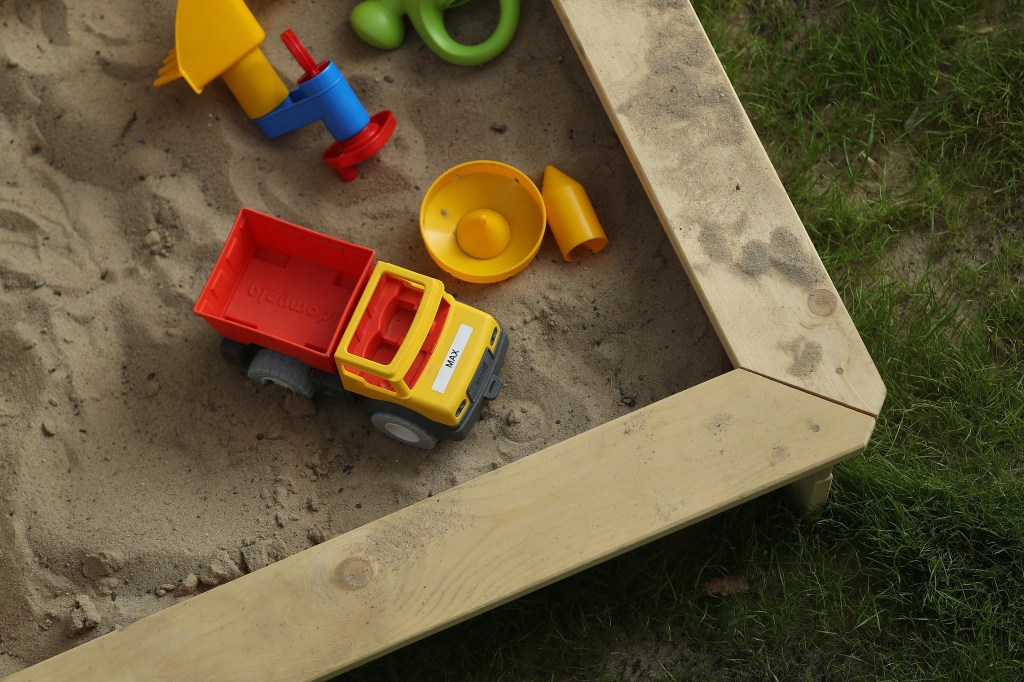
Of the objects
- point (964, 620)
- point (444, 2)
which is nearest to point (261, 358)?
point (444, 2)

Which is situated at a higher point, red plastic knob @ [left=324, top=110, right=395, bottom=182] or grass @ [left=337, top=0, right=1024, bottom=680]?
red plastic knob @ [left=324, top=110, right=395, bottom=182]

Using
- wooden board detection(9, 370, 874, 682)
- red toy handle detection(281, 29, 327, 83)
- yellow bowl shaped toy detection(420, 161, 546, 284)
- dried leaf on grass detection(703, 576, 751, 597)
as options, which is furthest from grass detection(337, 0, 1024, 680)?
red toy handle detection(281, 29, 327, 83)

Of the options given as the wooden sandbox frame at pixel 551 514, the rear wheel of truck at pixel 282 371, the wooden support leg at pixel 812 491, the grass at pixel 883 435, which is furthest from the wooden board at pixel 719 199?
the rear wheel of truck at pixel 282 371

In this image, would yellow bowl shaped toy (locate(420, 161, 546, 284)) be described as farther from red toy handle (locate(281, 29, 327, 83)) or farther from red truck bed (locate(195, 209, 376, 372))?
red toy handle (locate(281, 29, 327, 83))

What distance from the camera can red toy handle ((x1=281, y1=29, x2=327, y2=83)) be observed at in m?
A: 1.82

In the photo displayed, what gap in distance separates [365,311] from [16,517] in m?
0.72

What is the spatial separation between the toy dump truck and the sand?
9cm

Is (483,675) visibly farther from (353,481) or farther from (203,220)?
(203,220)

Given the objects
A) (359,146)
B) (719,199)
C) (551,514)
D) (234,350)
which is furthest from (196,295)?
(719,199)

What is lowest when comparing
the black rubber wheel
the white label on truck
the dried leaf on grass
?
the dried leaf on grass

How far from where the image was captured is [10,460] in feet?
5.94

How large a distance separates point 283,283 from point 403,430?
0.35 m

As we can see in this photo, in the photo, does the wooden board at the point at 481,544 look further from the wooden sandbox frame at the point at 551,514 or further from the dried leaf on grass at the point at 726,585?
the dried leaf on grass at the point at 726,585

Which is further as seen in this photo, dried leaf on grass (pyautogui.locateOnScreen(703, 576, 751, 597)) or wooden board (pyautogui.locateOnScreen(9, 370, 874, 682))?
dried leaf on grass (pyautogui.locateOnScreen(703, 576, 751, 597))
